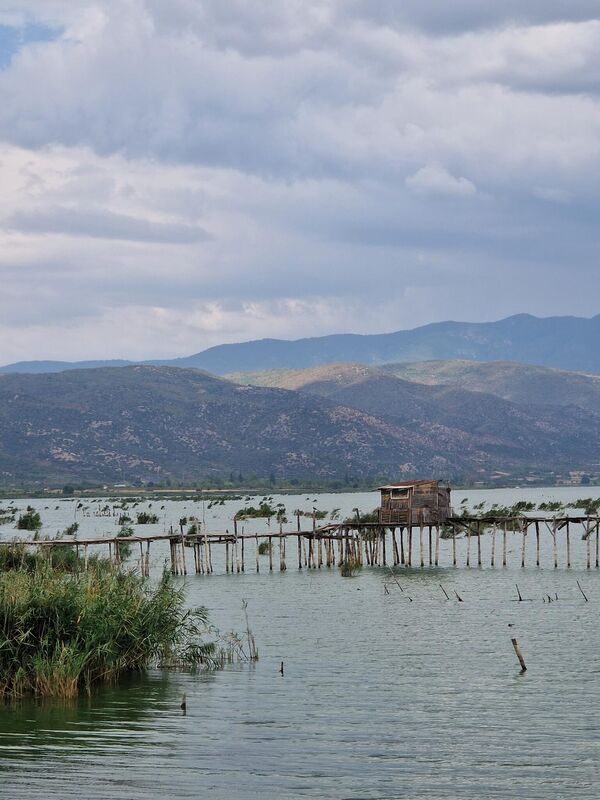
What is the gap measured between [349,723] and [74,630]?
583cm

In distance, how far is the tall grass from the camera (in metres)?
24.3

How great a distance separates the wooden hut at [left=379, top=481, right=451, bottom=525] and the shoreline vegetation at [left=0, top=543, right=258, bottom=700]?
1282 inches

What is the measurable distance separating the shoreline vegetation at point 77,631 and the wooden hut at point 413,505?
1282 inches

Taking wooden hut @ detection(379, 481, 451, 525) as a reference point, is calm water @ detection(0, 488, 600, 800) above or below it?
below

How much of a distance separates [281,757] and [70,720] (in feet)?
15.1

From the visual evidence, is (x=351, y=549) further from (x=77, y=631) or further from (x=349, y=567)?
(x=77, y=631)

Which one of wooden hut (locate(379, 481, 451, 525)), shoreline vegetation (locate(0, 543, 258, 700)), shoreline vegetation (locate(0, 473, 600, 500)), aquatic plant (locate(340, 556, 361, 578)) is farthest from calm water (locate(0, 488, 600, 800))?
shoreline vegetation (locate(0, 473, 600, 500))

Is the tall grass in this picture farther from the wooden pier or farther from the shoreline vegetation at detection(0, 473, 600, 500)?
the shoreline vegetation at detection(0, 473, 600, 500)

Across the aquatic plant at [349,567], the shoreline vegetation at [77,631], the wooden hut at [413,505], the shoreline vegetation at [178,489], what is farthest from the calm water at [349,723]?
the shoreline vegetation at [178,489]

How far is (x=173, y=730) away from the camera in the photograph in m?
22.4

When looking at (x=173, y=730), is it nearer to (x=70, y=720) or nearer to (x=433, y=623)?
(x=70, y=720)

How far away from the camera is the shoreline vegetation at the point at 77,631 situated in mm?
24281

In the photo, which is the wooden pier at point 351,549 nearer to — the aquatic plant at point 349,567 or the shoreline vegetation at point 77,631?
the aquatic plant at point 349,567

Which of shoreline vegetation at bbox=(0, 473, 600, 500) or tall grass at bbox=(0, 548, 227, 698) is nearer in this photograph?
tall grass at bbox=(0, 548, 227, 698)
